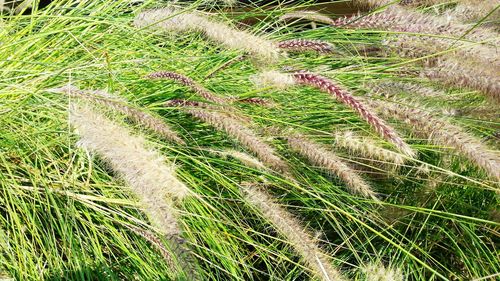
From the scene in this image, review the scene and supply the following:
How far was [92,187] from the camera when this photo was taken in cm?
215

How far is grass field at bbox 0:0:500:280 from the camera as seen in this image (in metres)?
1.92

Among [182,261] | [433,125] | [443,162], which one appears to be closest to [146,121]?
[182,261]

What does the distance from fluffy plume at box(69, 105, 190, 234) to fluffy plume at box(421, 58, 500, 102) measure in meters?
0.80

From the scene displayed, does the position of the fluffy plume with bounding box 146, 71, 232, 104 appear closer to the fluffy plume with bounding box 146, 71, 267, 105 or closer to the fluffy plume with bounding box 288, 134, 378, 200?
the fluffy plume with bounding box 146, 71, 267, 105

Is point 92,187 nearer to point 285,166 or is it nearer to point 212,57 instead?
point 285,166

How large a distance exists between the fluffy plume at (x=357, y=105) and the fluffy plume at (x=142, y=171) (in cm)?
54

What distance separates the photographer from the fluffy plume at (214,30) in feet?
6.03

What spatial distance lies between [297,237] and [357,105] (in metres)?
0.34

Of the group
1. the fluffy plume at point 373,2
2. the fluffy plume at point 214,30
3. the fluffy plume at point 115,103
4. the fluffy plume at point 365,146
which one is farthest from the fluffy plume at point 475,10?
the fluffy plume at point 115,103

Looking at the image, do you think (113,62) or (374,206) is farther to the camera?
(113,62)

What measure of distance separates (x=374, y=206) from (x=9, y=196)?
3.30ft

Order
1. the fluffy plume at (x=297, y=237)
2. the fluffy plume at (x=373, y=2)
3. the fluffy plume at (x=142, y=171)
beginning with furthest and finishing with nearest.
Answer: the fluffy plume at (x=373, y=2) < the fluffy plume at (x=297, y=237) < the fluffy plume at (x=142, y=171)

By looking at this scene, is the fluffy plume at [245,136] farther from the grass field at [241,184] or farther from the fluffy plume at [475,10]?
the fluffy plume at [475,10]

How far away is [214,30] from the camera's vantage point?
77.1 inches
